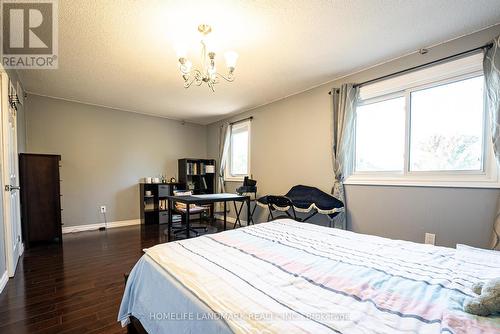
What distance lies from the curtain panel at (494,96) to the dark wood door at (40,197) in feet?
16.9

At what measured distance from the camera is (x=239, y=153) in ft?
16.4

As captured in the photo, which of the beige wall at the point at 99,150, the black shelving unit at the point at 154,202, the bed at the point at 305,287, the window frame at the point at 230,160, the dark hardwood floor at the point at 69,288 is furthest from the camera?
the black shelving unit at the point at 154,202

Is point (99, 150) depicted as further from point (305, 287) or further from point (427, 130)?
point (427, 130)

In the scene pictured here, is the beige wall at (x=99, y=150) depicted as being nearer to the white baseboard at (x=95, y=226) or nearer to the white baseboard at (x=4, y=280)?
the white baseboard at (x=95, y=226)

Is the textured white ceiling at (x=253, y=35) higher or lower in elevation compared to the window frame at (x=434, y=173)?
higher

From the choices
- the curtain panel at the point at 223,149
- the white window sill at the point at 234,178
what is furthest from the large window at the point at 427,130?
the curtain panel at the point at 223,149

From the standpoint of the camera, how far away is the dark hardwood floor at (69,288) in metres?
1.60

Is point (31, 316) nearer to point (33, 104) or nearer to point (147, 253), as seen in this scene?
point (147, 253)

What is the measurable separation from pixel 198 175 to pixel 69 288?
3.48 m

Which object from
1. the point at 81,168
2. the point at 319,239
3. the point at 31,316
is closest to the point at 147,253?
the point at 319,239

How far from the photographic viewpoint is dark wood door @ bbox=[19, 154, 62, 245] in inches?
124

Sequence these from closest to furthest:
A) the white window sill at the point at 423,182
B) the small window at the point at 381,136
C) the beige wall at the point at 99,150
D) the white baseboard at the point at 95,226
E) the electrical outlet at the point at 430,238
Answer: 1. the white window sill at the point at 423,182
2. the electrical outlet at the point at 430,238
3. the small window at the point at 381,136
4. the beige wall at the point at 99,150
5. the white baseboard at the point at 95,226

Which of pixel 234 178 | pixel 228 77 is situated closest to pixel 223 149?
pixel 234 178

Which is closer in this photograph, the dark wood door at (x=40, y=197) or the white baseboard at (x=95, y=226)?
the dark wood door at (x=40, y=197)
